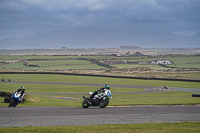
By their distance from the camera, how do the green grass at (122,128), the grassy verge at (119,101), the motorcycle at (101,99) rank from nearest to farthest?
the green grass at (122,128)
the motorcycle at (101,99)
the grassy verge at (119,101)

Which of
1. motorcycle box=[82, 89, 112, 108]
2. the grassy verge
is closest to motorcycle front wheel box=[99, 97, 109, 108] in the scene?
motorcycle box=[82, 89, 112, 108]

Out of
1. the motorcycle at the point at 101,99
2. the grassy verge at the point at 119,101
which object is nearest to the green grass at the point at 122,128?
the motorcycle at the point at 101,99

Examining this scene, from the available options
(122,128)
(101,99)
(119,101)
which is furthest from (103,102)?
(119,101)

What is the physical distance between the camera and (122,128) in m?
13.4

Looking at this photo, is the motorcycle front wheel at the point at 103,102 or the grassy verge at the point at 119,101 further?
the grassy verge at the point at 119,101

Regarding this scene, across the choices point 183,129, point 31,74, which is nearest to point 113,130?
point 183,129

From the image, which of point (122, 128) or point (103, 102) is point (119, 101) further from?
point (122, 128)

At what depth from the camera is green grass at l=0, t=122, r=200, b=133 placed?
12773 millimetres

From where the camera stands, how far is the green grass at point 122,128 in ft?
41.9

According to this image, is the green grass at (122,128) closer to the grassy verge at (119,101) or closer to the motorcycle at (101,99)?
the motorcycle at (101,99)

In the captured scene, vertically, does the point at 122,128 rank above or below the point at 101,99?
below

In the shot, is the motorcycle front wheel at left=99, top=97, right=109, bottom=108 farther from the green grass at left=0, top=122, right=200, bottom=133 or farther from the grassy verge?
the green grass at left=0, top=122, right=200, bottom=133

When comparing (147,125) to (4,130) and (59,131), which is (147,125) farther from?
(4,130)

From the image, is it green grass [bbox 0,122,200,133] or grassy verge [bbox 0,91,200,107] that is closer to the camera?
green grass [bbox 0,122,200,133]
